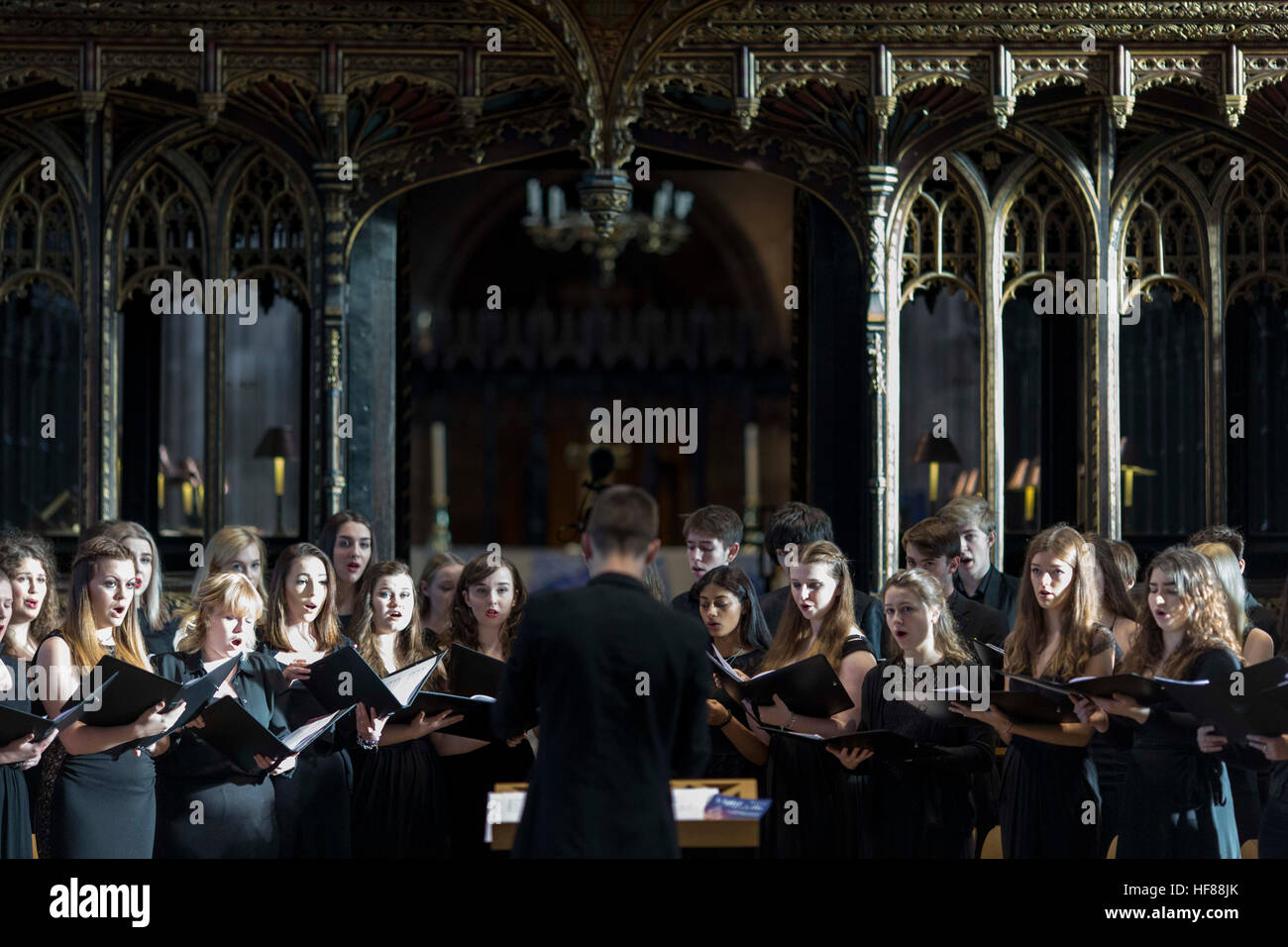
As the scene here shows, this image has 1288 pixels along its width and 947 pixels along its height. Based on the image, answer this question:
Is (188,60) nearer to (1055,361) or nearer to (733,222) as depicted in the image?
(1055,361)

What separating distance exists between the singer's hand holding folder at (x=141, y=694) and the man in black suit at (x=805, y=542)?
2.77 metres

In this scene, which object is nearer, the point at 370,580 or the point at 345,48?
the point at 370,580

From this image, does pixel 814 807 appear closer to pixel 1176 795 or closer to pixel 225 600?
pixel 1176 795

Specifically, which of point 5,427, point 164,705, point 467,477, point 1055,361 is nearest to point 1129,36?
point 1055,361

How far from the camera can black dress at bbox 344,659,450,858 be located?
724cm

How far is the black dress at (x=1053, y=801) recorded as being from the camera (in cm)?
697

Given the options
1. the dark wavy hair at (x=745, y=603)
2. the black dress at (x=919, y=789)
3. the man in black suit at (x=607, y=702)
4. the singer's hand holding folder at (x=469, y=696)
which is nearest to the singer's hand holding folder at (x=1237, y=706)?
the black dress at (x=919, y=789)

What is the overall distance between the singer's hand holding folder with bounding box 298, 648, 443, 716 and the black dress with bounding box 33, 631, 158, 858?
78 centimetres

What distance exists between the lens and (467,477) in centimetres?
2267

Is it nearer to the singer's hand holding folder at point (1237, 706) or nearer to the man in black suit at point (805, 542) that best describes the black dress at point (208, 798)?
the man in black suit at point (805, 542)

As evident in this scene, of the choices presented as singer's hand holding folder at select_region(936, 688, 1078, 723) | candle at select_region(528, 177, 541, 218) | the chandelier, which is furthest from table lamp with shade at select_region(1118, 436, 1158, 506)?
the chandelier

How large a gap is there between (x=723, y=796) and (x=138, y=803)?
245 cm

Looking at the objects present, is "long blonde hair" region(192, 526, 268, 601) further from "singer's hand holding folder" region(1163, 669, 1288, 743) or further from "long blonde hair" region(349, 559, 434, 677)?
"singer's hand holding folder" region(1163, 669, 1288, 743)

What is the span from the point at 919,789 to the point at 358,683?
2.24 m
